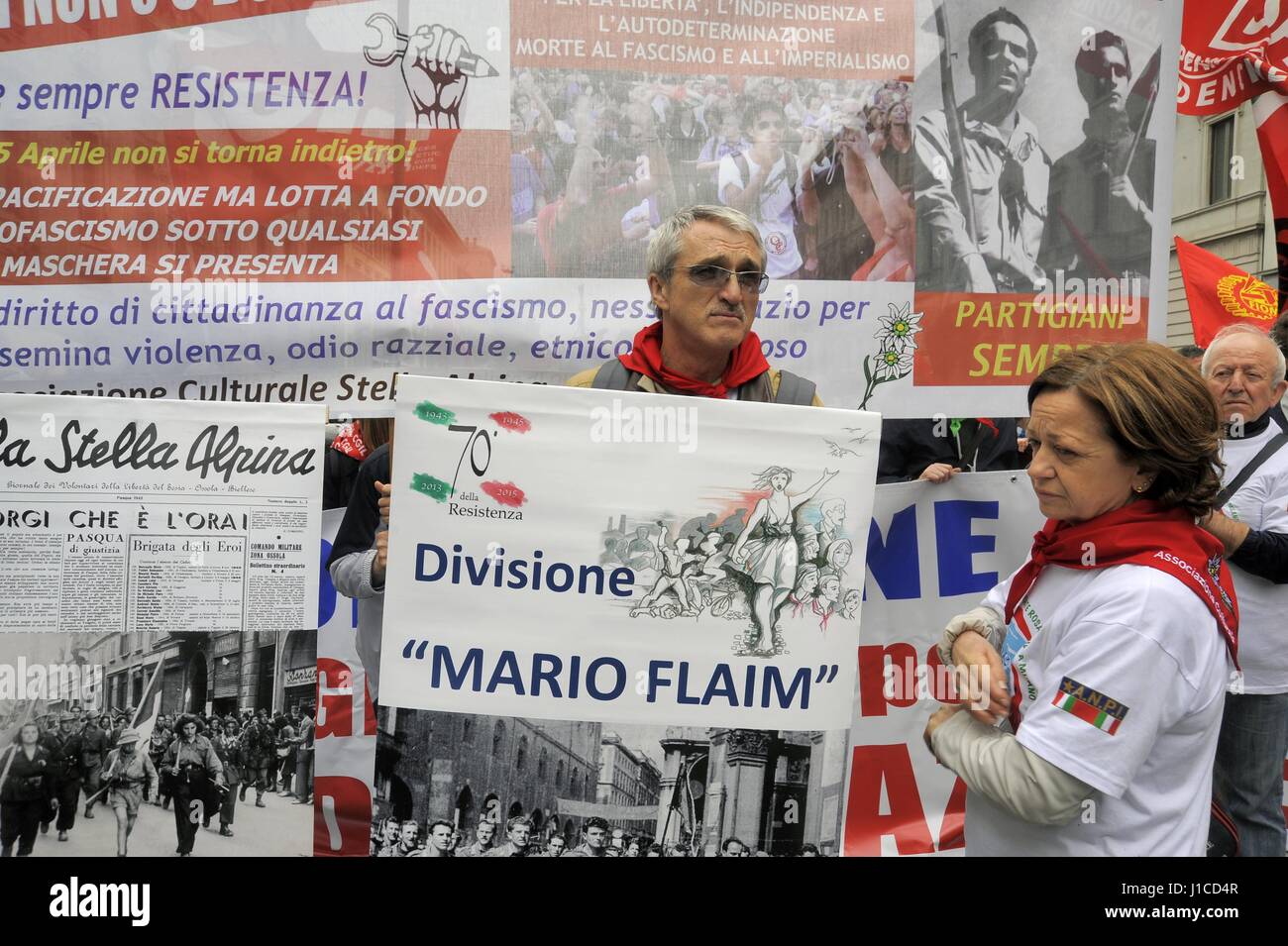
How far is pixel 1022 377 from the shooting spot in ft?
12.4

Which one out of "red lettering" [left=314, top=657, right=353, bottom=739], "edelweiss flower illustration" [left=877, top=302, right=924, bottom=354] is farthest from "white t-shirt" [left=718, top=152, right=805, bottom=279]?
"red lettering" [left=314, top=657, right=353, bottom=739]

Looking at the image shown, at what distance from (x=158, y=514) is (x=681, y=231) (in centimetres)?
161

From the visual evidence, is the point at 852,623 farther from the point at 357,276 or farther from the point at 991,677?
the point at 357,276

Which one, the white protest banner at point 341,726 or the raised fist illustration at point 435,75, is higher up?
the raised fist illustration at point 435,75

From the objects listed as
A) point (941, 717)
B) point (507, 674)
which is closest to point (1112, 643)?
point (941, 717)

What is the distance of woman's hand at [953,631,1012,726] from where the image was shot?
2023 mm

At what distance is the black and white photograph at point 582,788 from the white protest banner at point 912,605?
53.0 inches

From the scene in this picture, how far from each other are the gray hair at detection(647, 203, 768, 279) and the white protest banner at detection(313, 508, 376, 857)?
1.60 m

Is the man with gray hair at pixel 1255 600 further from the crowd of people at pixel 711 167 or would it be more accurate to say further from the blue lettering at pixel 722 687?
the blue lettering at pixel 722 687

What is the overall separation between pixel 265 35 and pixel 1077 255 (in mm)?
2689

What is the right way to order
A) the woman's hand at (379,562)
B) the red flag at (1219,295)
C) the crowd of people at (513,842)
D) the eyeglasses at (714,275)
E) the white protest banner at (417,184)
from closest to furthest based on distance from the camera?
the crowd of people at (513,842) → the eyeglasses at (714,275) → the woman's hand at (379,562) → the white protest banner at (417,184) → the red flag at (1219,295)

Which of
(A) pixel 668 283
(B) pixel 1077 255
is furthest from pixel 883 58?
(A) pixel 668 283

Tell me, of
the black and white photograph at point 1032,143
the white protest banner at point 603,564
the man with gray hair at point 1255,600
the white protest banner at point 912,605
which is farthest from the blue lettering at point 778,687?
the man with gray hair at point 1255,600

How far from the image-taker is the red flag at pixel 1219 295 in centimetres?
419
